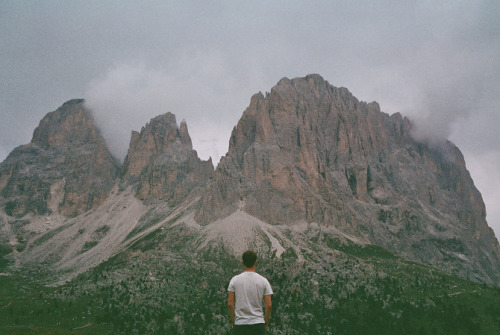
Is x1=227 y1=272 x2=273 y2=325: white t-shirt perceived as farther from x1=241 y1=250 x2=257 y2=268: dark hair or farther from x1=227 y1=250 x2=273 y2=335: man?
x1=241 y1=250 x2=257 y2=268: dark hair

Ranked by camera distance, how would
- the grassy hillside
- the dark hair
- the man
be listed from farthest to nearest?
the grassy hillside → the dark hair → the man

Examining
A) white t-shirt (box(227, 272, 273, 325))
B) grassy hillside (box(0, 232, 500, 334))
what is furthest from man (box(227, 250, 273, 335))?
grassy hillside (box(0, 232, 500, 334))

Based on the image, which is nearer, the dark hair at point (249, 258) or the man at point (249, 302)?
the man at point (249, 302)

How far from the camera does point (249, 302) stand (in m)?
13.3

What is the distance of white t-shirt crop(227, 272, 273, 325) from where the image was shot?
43.4 feet

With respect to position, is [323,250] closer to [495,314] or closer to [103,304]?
[495,314]

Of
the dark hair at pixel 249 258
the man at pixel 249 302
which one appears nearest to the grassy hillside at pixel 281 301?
the man at pixel 249 302

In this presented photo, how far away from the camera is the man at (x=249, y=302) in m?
13.2

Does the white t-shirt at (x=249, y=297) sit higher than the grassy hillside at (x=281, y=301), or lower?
higher

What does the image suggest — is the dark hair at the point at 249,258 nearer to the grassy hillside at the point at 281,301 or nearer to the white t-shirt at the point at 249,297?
the white t-shirt at the point at 249,297

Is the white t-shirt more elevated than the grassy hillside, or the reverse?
the white t-shirt

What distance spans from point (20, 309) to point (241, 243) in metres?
95.0

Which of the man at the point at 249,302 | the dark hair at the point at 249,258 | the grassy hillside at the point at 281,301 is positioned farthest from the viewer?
the grassy hillside at the point at 281,301

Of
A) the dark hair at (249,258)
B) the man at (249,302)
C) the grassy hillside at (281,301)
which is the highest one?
the dark hair at (249,258)
